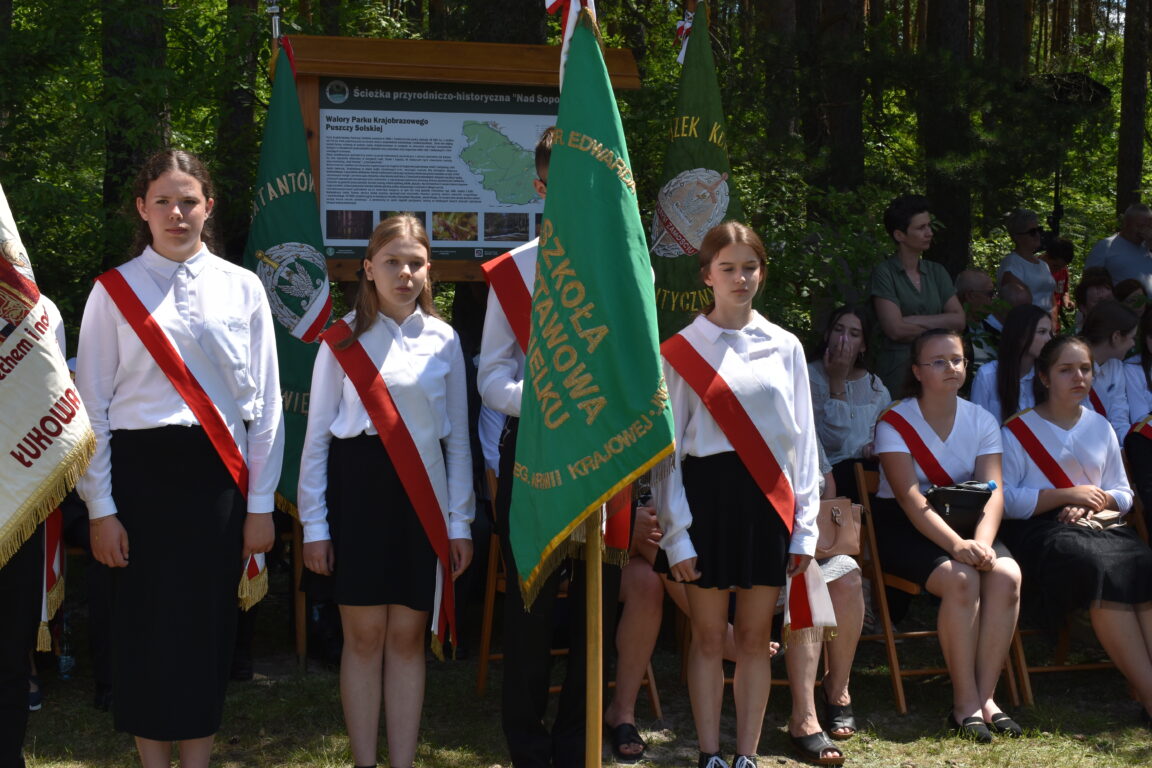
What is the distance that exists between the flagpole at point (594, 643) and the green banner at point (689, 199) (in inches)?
102

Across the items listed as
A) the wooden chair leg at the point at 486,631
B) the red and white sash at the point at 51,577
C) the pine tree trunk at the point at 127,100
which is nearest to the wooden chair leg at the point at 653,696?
the wooden chair leg at the point at 486,631

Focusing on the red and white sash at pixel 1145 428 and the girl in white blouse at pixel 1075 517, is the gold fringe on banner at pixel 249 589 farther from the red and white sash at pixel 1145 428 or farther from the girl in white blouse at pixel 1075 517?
the red and white sash at pixel 1145 428

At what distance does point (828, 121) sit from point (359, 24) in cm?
466

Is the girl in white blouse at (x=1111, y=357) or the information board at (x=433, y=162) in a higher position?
the information board at (x=433, y=162)

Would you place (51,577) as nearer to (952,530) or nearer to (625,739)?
(625,739)

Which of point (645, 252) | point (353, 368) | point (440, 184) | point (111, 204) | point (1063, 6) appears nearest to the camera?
point (645, 252)

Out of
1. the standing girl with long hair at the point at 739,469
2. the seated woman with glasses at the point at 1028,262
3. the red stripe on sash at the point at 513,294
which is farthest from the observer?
the seated woman with glasses at the point at 1028,262

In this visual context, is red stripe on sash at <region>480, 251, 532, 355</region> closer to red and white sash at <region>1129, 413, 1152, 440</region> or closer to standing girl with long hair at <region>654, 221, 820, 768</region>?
standing girl with long hair at <region>654, 221, 820, 768</region>

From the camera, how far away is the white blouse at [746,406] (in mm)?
4074

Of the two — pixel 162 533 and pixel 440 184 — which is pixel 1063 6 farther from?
pixel 162 533

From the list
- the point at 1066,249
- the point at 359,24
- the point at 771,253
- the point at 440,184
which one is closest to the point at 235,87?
the point at 440,184

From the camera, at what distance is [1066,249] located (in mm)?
10969

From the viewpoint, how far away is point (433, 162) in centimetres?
571

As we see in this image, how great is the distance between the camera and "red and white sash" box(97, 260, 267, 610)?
11.4 feet
